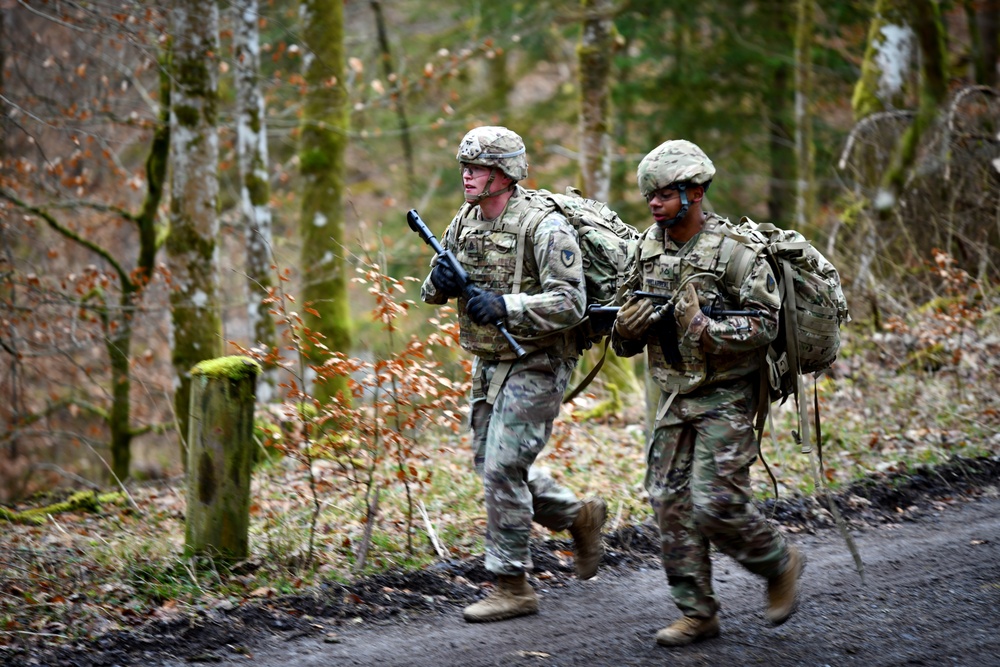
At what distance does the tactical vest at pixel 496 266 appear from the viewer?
16.5 feet

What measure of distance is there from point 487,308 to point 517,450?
2.51 ft

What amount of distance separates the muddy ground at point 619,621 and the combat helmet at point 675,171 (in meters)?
2.12

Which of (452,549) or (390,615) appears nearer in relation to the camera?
(390,615)

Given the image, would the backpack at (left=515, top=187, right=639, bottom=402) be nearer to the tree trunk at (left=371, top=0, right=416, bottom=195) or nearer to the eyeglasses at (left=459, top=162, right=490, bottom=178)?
the eyeglasses at (left=459, top=162, right=490, bottom=178)

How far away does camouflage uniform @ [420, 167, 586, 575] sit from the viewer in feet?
16.1

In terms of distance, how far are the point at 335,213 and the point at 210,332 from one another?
270 cm

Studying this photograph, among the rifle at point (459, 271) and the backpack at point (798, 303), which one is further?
the rifle at point (459, 271)

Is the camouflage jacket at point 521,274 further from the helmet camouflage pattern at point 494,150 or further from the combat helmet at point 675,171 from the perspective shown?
the combat helmet at point 675,171

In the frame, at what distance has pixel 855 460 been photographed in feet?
25.3

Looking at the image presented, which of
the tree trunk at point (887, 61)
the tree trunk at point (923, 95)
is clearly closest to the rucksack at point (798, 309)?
the tree trunk at point (923, 95)

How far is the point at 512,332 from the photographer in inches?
195

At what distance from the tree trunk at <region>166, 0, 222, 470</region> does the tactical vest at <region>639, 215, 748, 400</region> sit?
191 inches

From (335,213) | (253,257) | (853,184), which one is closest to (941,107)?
(853,184)

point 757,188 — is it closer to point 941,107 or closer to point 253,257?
point 941,107
